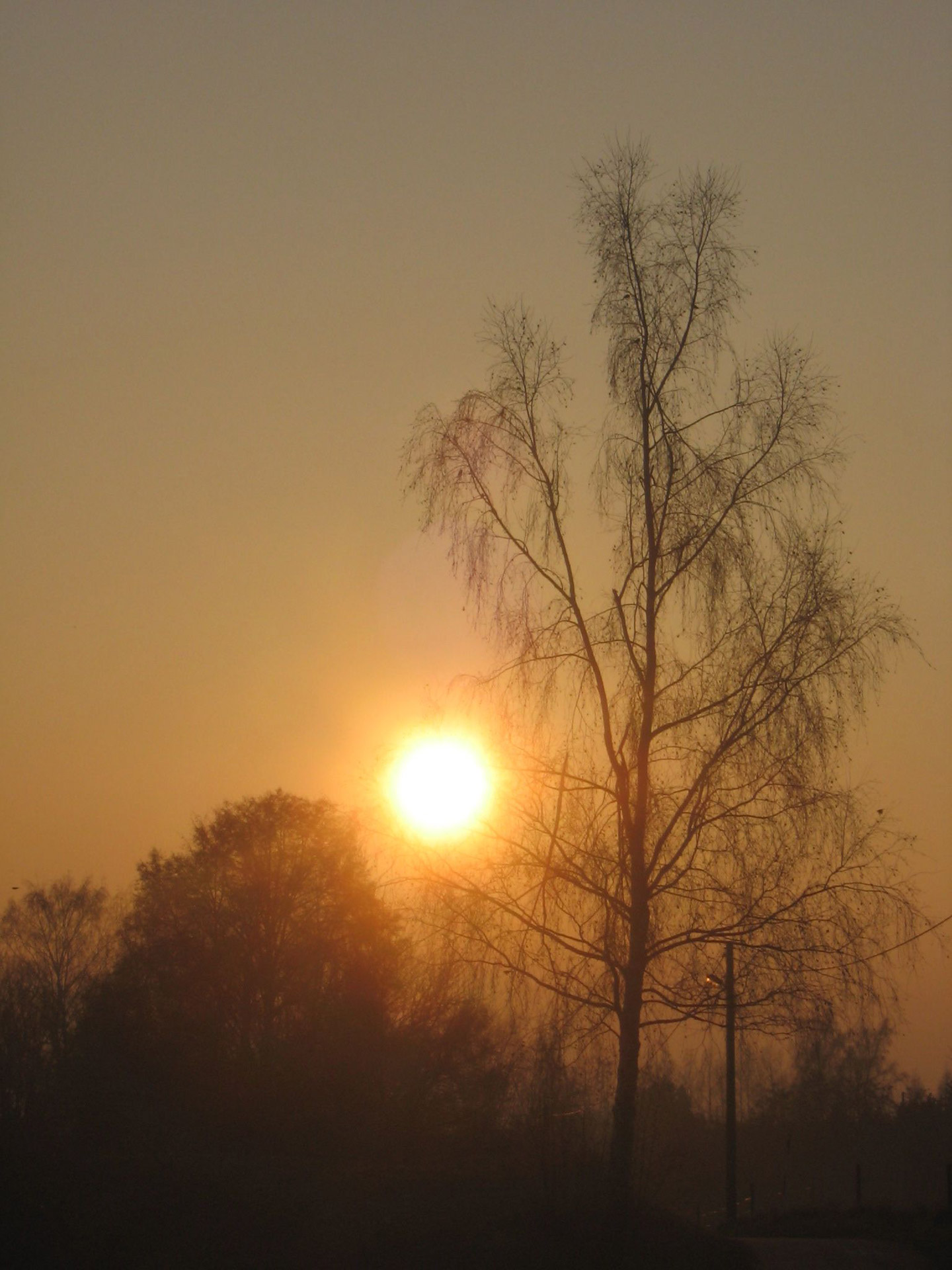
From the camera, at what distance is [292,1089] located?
25.4 m

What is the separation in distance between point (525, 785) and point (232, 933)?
2095 cm

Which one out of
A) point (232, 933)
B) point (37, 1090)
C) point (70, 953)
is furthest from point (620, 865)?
point (70, 953)

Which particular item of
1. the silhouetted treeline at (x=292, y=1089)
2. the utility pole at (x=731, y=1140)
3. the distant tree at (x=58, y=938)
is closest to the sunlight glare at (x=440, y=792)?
the silhouetted treeline at (x=292, y=1089)

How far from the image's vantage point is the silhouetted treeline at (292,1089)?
42.1 ft

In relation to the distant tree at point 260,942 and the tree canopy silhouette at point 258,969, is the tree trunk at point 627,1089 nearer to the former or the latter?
the tree canopy silhouette at point 258,969

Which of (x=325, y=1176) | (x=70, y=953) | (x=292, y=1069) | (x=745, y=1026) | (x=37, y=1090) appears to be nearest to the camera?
(x=745, y=1026)

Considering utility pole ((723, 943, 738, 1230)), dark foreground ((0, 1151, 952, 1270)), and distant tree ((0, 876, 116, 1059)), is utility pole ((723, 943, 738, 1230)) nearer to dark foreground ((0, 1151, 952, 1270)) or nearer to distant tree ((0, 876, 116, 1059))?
dark foreground ((0, 1151, 952, 1270))

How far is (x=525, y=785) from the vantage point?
1277 centimetres

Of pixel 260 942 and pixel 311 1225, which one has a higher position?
pixel 260 942

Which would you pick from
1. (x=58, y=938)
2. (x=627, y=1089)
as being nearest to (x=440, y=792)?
(x=627, y=1089)

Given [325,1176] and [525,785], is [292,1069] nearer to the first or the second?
[325,1176]

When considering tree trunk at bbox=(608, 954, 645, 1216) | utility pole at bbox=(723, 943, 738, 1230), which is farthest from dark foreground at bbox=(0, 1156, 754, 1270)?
utility pole at bbox=(723, 943, 738, 1230)

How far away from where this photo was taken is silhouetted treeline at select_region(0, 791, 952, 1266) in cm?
1284

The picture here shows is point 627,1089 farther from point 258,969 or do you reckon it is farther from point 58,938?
point 58,938
